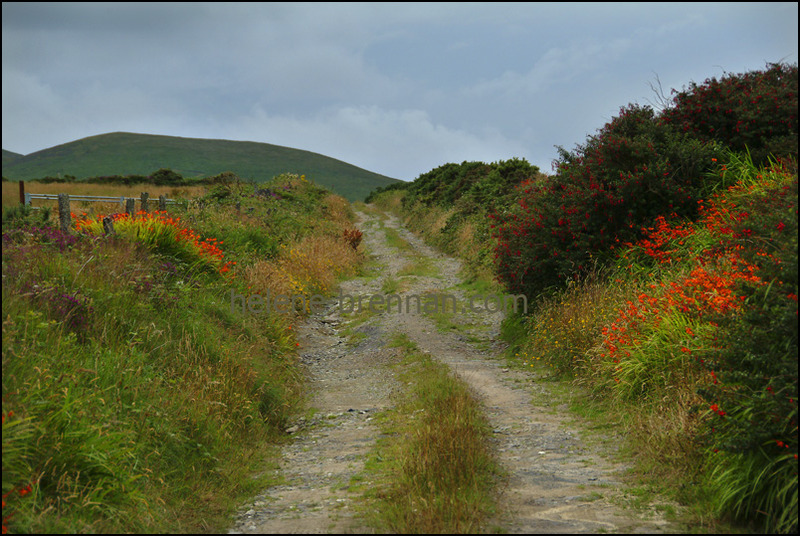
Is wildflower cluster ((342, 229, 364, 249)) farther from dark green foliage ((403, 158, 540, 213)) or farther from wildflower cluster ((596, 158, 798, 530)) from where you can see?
wildflower cluster ((596, 158, 798, 530))

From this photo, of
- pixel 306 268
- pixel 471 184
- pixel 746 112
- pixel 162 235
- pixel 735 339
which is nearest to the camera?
pixel 735 339

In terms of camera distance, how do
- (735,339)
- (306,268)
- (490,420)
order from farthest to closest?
(306,268) < (490,420) < (735,339)

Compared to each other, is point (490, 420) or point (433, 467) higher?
point (433, 467)

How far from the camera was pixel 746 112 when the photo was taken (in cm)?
1052

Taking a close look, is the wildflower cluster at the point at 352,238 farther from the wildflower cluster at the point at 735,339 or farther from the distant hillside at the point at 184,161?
the distant hillside at the point at 184,161

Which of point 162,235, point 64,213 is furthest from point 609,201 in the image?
point 64,213

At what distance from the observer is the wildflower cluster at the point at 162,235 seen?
952 cm

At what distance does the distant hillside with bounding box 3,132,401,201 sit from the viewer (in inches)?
2404

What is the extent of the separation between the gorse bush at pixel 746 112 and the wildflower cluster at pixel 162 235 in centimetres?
903

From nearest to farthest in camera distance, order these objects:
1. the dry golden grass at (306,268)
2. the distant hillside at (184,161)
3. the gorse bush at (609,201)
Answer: the gorse bush at (609,201)
the dry golden grass at (306,268)
the distant hillside at (184,161)

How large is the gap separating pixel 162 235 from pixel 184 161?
2571 inches

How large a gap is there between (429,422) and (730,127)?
8.76 meters

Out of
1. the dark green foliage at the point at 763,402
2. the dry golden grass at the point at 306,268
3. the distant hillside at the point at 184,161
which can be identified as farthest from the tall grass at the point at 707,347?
the distant hillside at the point at 184,161

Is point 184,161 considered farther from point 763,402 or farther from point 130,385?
point 763,402
